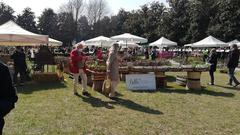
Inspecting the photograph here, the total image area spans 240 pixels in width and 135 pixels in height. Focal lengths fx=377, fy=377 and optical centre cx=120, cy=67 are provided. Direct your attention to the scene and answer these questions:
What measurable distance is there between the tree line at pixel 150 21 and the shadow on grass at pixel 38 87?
4002cm

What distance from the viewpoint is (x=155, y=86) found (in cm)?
1348

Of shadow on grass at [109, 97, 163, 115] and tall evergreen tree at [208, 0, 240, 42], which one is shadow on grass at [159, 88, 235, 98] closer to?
shadow on grass at [109, 97, 163, 115]

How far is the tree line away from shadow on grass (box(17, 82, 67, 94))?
4002cm

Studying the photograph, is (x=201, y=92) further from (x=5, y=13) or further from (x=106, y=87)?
(x=5, y=13)

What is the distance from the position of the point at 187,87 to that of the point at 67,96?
4.61m

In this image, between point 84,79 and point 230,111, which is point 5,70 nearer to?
point 230,111

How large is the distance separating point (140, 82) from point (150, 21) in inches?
2597

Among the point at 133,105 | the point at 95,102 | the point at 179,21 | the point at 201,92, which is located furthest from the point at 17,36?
the point at 179,21

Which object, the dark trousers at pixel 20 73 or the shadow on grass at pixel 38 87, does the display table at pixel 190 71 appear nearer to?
the shadow on grass at pixel 38 87

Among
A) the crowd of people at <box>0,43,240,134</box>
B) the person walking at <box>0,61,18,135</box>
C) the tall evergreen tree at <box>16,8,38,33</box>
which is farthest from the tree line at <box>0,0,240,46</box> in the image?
the person walking at <box>0,61,18,135</box>

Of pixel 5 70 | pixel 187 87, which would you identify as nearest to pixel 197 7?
pixel 187 87

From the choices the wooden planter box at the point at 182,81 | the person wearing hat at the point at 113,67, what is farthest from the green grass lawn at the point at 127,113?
the wooden planter box at the point at 182,81

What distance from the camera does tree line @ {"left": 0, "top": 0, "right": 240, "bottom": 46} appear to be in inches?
2121

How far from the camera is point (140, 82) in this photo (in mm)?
13297
